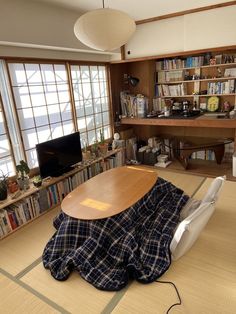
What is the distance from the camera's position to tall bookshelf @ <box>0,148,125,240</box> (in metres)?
2.55

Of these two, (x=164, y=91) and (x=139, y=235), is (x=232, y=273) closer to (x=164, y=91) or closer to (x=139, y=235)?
(x=139, y=235)

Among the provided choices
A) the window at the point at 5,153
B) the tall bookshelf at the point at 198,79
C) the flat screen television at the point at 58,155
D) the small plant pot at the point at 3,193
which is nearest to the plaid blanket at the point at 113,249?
the small plant pot at the point at 3,193

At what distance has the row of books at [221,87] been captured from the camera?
12.4ft

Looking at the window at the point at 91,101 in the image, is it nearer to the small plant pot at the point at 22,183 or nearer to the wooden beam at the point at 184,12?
the wooden beam at the point at 184,12

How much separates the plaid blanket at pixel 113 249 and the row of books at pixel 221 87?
2.57 m

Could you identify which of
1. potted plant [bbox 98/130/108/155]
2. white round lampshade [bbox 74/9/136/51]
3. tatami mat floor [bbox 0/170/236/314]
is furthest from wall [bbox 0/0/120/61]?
tatami mat floor [bbox 0/170/236/314]

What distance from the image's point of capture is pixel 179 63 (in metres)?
4.11

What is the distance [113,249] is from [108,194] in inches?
23.1

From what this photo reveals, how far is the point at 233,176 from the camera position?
3592 mm

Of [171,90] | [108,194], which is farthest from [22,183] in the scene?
[171,90]

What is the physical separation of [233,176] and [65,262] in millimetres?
2881

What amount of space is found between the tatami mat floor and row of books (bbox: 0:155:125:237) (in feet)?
0.89

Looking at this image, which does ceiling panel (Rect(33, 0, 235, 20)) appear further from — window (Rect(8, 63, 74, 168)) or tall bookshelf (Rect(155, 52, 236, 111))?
tall bookshelf (Rect(155, 52, 236, 111))

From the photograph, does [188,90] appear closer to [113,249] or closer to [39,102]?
[39,102]
